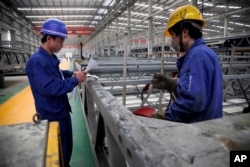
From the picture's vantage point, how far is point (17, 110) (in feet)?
15.1

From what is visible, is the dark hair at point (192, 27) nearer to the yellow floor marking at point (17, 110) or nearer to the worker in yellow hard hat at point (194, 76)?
the worker in yellow hard hat at point (194, 76)

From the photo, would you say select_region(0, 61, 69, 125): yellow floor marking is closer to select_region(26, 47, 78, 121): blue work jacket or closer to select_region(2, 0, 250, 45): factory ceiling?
select_region(26, 47, 78, 121): blue work jacket

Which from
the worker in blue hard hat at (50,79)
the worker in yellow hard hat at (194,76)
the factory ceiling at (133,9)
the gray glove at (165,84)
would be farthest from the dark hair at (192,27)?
the factory ceiling at (133,9)

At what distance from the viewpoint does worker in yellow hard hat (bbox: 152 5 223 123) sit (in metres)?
1.31

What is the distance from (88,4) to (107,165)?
58.7ft

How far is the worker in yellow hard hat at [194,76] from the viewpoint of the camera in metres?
1.31

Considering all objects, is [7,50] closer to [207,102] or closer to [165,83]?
[165,83]

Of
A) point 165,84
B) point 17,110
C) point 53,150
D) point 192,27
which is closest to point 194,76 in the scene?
point 192,27

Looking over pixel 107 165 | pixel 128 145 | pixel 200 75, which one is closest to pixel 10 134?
pixel 128 145

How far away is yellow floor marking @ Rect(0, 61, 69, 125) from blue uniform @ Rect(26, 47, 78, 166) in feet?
7.46

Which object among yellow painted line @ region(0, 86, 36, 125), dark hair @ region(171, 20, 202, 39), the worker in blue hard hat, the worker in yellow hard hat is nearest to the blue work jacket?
the worker in blue hard hat

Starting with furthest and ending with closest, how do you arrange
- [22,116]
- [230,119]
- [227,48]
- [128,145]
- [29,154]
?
[227,48] → [22,116] → [230,119] → [29,154] → [128,145]

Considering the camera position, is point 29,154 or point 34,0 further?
Answer: point 34,0

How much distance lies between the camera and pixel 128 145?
2.11ft
